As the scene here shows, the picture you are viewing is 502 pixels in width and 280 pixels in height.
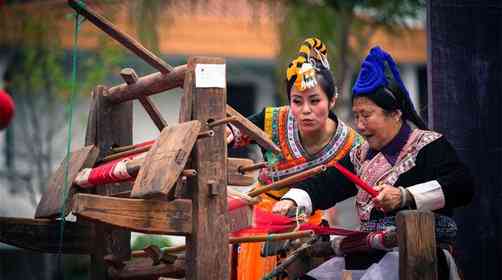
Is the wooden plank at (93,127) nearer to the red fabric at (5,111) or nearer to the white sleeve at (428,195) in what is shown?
the red fabric at (5,111)

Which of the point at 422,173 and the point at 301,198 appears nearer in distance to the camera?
the point at 422,173

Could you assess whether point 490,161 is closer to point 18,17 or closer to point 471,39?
point 471,39

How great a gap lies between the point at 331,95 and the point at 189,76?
1.15m

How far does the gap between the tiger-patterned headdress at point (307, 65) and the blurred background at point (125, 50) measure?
4680mm

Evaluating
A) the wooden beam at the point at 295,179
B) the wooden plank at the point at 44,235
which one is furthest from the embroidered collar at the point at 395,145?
the wooden plank at the point at 44,235

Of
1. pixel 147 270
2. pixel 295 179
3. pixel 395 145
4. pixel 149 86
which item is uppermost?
pixel 149 86

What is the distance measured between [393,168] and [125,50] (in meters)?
8.60

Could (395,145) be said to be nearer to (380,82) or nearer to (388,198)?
(380,82)

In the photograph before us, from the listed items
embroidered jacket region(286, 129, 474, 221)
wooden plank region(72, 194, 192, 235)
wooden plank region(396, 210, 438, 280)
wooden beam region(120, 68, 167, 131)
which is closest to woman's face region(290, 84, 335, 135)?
embroidered jacket region(286, 129, 474, 221)

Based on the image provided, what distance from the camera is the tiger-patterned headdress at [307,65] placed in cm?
665

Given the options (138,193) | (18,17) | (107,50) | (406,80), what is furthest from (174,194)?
(406,80)

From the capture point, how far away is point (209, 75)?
587cm

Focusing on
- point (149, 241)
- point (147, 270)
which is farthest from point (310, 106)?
point (149, 241)

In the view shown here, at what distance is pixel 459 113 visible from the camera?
668 cm
